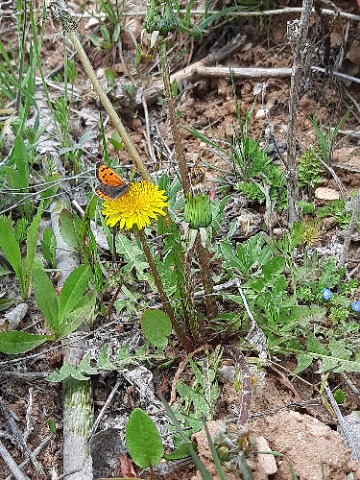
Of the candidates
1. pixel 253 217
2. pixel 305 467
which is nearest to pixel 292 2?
pixel 253 217

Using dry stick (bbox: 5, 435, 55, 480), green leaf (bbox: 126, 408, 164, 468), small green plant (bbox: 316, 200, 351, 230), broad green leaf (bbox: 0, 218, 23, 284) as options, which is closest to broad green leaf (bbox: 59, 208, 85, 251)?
broad green leaf (bbox: 0, 218, 23, 284)

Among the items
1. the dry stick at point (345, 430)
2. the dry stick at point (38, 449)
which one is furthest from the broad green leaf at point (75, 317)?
the dry stick at point (345, 430)

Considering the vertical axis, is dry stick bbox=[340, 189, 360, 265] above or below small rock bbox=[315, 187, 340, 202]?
above

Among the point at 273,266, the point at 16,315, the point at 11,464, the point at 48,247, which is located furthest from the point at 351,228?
the point at 11,464

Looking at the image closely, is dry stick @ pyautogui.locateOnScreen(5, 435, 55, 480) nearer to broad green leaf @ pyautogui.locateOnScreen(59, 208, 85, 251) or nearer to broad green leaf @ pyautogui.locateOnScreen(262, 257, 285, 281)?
broad green leaf @ pyautogui.locateOnScreen(59, 208, 85, 251)

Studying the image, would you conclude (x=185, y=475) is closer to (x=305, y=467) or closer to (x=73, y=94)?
(x=305, y=467)
